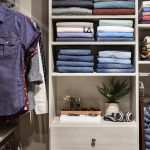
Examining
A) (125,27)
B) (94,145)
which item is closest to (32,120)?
(94,145)

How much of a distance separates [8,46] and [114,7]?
90 centimetres

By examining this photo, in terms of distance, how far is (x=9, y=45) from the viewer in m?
1.74

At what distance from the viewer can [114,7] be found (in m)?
2.14

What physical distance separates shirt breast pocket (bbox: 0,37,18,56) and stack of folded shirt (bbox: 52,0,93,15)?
53cm

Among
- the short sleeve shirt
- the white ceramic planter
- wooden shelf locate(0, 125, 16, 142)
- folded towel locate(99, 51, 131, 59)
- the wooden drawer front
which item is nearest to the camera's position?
the short sleeve shirt

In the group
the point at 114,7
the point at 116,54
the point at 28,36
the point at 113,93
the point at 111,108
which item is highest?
the point at 114,7

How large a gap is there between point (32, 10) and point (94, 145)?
4.29 ft

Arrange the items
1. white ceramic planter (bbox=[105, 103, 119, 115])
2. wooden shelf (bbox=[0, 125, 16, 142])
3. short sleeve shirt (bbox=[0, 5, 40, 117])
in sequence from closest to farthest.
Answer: short sleeve shirt (bbox=[0, 5, 40, 117])
wooden shelf (bbox=[0, 125, 16, 142])
white ceramic planter (bbox=[105, 103, 119, 115])

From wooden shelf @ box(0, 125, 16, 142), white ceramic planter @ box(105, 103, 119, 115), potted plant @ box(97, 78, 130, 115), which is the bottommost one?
wooden shelf @ box(0, 125, 16, 142)

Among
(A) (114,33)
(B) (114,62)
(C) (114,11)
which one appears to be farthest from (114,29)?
(B) (114,62)

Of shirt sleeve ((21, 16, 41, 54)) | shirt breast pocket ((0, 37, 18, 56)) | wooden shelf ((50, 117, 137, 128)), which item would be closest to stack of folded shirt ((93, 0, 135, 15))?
shirt sleeve ((21, 16, 41, 54))

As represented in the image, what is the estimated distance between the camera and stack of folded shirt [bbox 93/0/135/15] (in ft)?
7.00

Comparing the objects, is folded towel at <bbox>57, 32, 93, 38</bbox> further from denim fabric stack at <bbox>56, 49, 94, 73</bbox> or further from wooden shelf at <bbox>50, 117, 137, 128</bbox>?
wooden shelf at <bbox>50, 117, 137, 128</bbox>

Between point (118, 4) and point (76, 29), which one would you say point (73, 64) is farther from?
point (118, 4)
